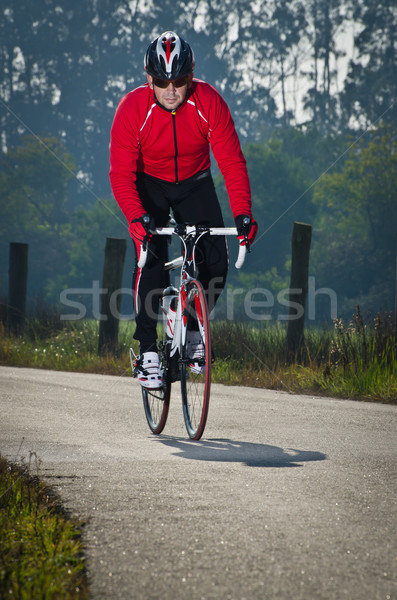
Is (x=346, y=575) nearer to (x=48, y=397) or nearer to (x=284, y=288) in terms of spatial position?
(x=48, y=397)

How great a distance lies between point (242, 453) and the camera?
4.03m

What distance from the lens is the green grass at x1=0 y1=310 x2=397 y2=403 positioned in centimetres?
722

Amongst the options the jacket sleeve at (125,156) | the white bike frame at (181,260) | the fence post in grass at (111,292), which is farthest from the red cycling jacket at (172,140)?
the fence post in grass at (111,292)

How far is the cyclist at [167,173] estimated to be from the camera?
187 inches

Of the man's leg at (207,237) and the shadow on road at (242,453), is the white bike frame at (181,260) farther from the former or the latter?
the shadow on road at (242,453)

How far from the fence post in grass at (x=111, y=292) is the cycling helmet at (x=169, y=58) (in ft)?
22.3

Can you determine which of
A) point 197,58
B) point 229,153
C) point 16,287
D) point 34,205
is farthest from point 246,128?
point 229,153

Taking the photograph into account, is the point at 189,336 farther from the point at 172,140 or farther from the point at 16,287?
the point at 16,287

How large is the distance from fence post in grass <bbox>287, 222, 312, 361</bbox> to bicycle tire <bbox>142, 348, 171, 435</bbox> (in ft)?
13.7

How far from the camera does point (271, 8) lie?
59812 mm

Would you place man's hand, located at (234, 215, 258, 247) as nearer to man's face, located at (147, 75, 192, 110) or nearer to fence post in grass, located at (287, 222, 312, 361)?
man's face, located at (147, 75, 192, 110)

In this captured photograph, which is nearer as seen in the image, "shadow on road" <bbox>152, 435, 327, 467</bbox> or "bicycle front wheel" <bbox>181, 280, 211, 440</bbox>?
"shadow on road" <bbox>152, 435, 327, 467</bbox>

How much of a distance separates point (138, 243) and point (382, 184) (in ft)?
138

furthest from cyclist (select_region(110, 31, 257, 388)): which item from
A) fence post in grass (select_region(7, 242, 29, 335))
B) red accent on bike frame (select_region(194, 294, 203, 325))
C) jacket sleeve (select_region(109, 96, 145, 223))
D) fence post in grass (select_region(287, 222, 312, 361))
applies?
fence post in grass (select_region(7, 242, 29, 335))
